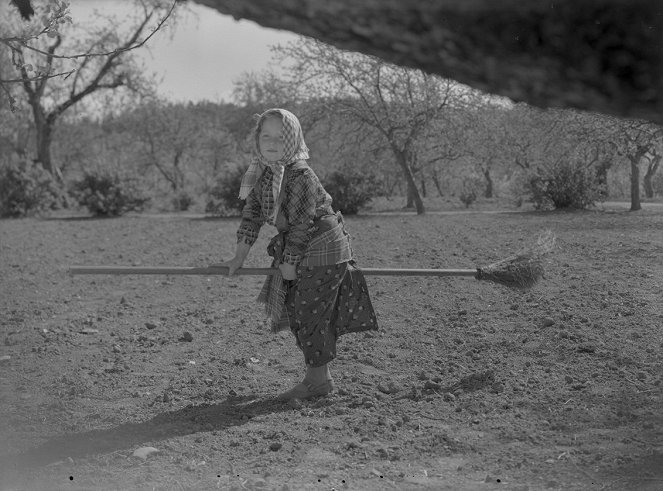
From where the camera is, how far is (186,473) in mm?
3689

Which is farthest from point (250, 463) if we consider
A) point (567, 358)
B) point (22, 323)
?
point (22, 323)

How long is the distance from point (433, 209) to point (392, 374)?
16448 millimetres

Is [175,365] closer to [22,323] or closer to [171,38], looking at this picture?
[22,323]

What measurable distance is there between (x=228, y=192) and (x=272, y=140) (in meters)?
15.8

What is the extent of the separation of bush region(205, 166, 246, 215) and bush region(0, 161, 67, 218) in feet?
15.9

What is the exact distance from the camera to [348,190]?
19500 mm

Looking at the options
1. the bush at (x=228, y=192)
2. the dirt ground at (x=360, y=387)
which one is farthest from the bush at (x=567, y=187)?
the dirt ground at (x=360, y=387)

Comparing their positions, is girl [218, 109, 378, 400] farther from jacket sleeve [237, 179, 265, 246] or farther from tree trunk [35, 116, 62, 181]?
tree trunk [35, 116, 62, 181]

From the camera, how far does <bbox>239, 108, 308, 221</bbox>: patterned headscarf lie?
15.1 feet

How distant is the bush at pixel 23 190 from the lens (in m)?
21.3

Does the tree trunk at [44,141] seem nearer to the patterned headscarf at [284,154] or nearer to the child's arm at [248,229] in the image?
the child's arm at [248,229]

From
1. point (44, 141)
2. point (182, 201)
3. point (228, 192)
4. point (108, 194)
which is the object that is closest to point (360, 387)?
point (228, 192)

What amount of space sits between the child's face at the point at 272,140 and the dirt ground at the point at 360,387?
1394 mm

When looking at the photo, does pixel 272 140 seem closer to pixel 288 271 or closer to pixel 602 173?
pixel 288 271
